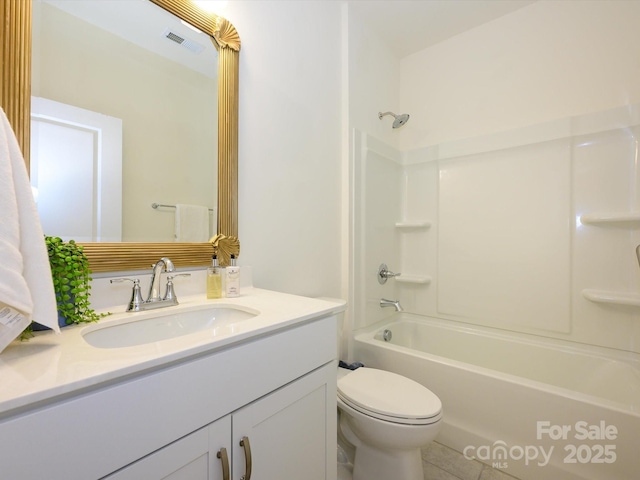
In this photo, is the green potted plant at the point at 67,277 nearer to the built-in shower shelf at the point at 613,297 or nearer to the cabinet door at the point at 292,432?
the cabinet door at the point at 292,432

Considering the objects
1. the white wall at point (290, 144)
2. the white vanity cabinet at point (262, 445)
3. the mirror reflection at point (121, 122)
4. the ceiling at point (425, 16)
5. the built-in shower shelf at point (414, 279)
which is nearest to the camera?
the white vanity cabinet at point (262, 445)

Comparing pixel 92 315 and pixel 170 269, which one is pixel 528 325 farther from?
pixel 92 315

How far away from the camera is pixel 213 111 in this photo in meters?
1.17

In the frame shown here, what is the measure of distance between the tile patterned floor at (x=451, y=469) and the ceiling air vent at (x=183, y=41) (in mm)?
1958

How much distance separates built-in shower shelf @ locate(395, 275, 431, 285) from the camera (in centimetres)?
220

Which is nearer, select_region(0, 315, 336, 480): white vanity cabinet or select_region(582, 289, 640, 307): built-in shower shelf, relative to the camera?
select_region(0, 315, 336, 480): white vanity cabinet

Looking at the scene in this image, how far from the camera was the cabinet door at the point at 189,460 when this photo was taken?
506 mm

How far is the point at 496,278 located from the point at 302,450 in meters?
1.70

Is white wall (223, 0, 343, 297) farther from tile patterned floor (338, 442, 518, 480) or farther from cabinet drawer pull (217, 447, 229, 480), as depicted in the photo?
tile patterned floor (338, 442, 518, 480)

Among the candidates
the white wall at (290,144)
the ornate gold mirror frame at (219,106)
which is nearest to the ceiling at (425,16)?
the white wall at (290,144)

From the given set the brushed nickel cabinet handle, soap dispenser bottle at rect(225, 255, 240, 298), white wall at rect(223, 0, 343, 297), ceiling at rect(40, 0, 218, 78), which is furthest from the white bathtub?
ceiling at rect(40, 0, 218, 78)

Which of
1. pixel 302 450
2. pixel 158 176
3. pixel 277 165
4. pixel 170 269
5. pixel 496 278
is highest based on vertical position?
pixel 277 165

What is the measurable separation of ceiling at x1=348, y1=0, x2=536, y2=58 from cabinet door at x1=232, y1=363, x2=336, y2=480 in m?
2.17

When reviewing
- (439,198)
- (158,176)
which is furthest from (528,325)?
(158,176)
